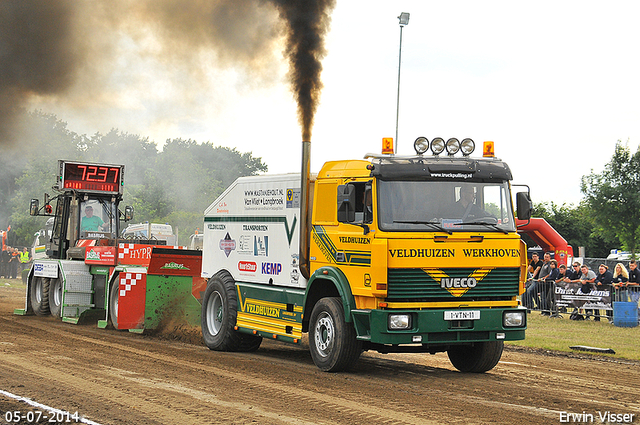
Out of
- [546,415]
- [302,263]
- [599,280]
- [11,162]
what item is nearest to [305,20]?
[302,263]

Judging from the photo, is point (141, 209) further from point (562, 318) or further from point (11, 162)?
point (562, 318)

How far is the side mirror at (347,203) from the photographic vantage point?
10117mm

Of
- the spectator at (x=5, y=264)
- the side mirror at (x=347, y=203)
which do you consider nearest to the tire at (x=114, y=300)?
the side mirror at (x=347, y=203)

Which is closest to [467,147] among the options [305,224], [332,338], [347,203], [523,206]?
[523,206]

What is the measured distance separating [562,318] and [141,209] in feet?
119

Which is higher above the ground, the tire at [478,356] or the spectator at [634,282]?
the spectator at [634,282]

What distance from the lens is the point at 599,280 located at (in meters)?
A: 19.7

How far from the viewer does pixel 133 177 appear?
52.7 metres

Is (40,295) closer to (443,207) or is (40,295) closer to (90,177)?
(90,177)

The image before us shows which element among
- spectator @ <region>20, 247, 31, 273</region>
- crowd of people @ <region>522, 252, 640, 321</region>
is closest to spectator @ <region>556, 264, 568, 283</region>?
crowd of people @ <region>522, 252, 640, 321</region>

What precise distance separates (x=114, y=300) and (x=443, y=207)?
8948 millimetres

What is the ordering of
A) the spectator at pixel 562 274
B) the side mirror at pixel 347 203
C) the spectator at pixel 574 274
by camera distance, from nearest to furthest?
1. the side mirror at pixel 347 203
2. the spectator at pixel 574 274
3. the spectator at pixel 562 274

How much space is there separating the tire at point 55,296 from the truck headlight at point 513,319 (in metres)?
12.1

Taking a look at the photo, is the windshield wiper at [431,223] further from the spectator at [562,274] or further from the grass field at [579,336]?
the spectator at [562,274]
